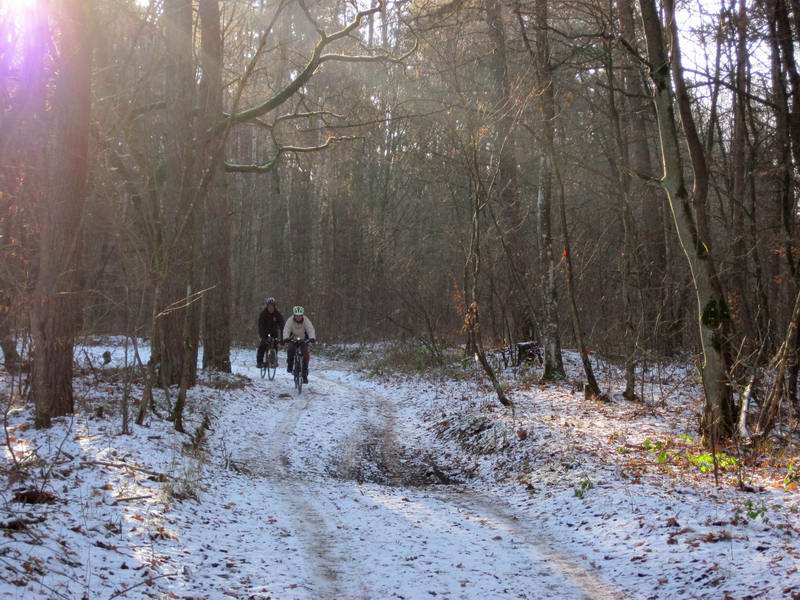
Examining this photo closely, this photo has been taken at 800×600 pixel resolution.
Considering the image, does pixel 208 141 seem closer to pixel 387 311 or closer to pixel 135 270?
pixel 135 270

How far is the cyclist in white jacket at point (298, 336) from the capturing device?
50.6 ft

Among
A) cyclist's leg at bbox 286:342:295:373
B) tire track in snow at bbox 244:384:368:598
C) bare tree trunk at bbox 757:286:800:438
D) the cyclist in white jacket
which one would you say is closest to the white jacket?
the cyclist in white jacket

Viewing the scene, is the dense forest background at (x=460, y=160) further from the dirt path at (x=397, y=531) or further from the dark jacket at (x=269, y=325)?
the dirt path at (x=397, y=531)

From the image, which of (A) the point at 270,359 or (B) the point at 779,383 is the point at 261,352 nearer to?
(A) the point at 270,359

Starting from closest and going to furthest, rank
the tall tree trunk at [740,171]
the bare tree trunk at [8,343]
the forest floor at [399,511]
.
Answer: the forest floor at [399,511], the bare tree trunk at [8,343], the tall tree trunk at [740,171]

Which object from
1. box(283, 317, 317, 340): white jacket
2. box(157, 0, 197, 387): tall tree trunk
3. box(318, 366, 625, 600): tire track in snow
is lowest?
box(318, 366, 625, 600): tire track in snow

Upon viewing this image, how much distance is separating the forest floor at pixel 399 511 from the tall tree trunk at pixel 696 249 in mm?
632

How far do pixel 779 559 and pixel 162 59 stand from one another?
8930 millimetres

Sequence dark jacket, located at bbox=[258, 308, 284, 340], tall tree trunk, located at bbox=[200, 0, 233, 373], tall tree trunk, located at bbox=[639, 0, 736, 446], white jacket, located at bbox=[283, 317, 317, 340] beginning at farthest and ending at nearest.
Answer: dark jacket, located at bbox=[258, 308, 284, 340]
white jacket, located at bbox=[283, 317, 317, 340]
tall tree trunk, located at bbox=[200, 0, 233, 373]
tall tree trunk, located at bbox=[639, 0, 736, 446]

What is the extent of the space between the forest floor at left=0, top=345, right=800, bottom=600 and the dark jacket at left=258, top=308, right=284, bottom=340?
6380 millimetres

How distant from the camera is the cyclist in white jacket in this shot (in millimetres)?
15438

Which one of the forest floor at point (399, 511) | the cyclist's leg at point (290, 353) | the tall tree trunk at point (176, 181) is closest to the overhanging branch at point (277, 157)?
the tall tree trunk at point (176, 181)

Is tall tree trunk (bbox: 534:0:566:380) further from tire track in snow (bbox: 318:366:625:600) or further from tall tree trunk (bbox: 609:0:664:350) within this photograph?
tire track in snow (bbox: 318:366:625:600)

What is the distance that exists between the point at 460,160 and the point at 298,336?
5720mm
